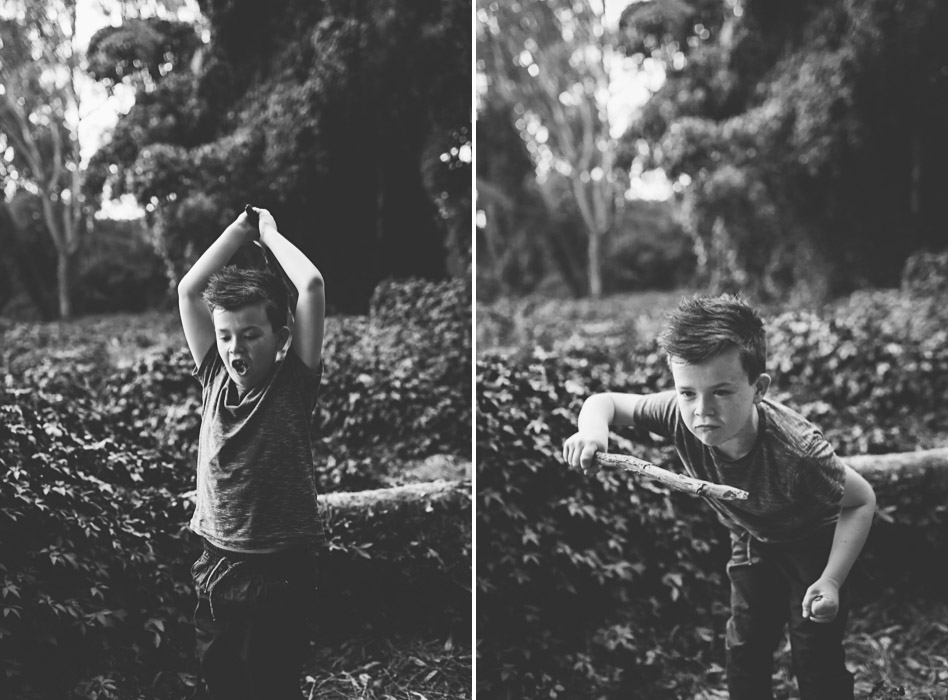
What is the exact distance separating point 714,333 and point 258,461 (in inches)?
44.6

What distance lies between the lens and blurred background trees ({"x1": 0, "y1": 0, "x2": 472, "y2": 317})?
2377 mm

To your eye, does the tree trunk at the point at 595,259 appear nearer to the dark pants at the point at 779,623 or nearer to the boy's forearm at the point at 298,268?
the dark pants at the point at 779,623

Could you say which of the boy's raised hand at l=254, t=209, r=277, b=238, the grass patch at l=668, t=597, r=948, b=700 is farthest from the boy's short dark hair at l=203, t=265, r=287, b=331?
the grass patch at l=668, t=597, r=948, b=700

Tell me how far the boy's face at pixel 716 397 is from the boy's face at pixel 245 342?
3.32 ft

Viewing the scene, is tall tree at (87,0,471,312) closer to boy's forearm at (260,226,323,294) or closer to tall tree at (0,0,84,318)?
tall tree at (0,0,84,318)

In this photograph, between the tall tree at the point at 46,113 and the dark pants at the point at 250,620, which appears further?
the tall tree at the point at 46,113

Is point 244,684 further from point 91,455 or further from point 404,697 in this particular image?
point 91,455

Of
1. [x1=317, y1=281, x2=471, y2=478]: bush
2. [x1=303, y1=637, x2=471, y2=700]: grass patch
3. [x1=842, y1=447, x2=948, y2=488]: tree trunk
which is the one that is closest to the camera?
[x1=303, y1=637, x2=471, y2=700]: grass patch

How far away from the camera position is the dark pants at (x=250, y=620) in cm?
169

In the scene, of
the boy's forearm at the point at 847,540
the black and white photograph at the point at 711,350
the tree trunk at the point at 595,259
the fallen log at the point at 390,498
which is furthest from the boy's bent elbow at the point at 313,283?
the tree trunk at the point at 595,259

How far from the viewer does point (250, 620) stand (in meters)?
1.68

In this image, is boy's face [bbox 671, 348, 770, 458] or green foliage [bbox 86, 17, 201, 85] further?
green foliage [bbox 86, 17, 201, 85]

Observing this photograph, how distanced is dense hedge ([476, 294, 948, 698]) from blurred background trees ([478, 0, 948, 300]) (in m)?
2.48

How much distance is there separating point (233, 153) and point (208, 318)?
100cm
